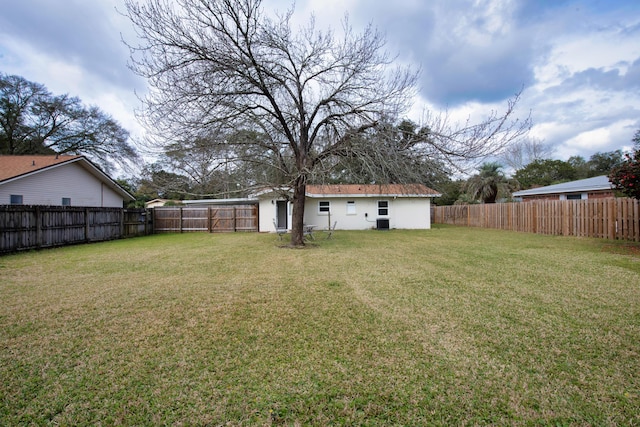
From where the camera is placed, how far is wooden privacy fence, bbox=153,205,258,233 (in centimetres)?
1877

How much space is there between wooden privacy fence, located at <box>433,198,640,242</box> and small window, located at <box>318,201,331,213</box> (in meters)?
11.1

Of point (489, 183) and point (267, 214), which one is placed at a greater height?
point (489, 183)

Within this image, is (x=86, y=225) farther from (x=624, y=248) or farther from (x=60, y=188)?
(x=624, y=248)

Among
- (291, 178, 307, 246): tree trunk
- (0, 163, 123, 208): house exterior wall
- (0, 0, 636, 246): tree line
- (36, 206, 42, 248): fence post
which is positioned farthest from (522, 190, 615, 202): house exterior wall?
(0, 163, 123, 208): house exterior wall

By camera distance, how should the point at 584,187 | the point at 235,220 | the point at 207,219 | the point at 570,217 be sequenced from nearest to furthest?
1. the point at 570,217
2. the point at 584,187
3. the point at 235,220
4. the point at 207,219

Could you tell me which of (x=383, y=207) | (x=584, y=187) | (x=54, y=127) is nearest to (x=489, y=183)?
(x=584, y=187)

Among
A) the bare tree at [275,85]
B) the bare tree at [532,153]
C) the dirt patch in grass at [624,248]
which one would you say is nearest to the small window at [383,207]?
the bare tree at [275,85]

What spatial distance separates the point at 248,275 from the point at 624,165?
37.7 ft

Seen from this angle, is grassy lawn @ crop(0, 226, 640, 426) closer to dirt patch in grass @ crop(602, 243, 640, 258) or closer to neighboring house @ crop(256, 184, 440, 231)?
dirt patch in grass @ crop(602, 243, 640, 258)

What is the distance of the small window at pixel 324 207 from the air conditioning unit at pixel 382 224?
138 inches

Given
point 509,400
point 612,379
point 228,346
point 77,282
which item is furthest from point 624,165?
point 77,282

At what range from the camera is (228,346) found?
3117mm

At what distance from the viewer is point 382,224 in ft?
64.7

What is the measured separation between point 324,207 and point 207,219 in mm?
7898
